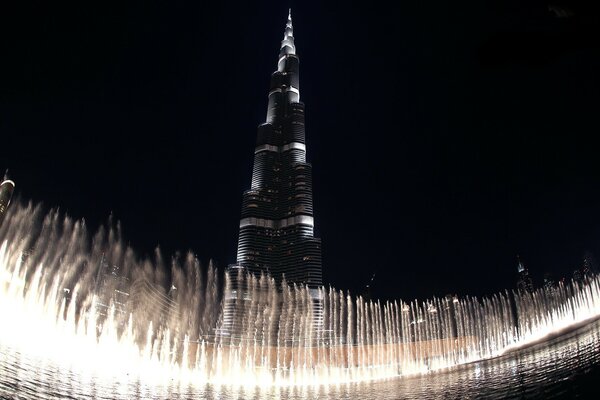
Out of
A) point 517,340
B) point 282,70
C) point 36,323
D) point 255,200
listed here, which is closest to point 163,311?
point 255,200

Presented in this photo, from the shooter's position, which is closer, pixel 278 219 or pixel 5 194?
pixel 5 194

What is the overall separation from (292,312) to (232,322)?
20.2 m

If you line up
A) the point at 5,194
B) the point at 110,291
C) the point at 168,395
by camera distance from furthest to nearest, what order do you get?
the point at 110,291 < the point at 5,194 < the point at 168,395

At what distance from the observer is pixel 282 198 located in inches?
6206

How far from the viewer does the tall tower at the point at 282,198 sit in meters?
142

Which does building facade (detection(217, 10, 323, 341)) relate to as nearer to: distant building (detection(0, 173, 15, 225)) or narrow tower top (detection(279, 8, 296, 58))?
narrow tower top (detection(279, 8, 296, 58))

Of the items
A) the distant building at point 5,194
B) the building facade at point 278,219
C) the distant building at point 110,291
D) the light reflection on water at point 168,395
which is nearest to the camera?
the light reflection on water at point 168,395

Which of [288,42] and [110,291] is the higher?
[288,42]

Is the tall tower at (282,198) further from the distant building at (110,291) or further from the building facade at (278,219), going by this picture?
the distant building at (110,291)

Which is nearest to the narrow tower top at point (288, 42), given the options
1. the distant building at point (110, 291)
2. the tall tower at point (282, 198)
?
the tall tower at point (282, 198)

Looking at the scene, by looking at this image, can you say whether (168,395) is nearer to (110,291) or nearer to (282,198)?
(110,291)

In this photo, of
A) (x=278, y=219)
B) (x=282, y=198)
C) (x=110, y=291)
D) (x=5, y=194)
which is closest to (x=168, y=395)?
(x=5, y=194)

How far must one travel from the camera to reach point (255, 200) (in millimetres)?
154625

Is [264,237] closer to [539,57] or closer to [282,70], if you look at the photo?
[282,70]
